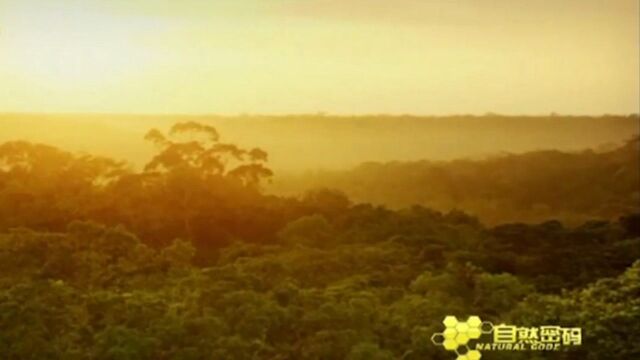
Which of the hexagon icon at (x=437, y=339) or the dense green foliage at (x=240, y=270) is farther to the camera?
the hexagon icon at (x=437, y=339)

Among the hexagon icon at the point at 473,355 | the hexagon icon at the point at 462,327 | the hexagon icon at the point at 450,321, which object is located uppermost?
the hexagon icon at the point at 450,321

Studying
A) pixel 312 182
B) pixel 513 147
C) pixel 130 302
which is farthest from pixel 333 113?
pixel 130 302

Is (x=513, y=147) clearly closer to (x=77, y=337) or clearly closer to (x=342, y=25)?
(x=342, y=25)

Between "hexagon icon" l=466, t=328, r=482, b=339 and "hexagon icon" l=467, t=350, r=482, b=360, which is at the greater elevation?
"hexagon icon" l=466, t=328, r=482, b=339

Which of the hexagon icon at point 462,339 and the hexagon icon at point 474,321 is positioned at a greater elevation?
the hexagon icon at point 474,321

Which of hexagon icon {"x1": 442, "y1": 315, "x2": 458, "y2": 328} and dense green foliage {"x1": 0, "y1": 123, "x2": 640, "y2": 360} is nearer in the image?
dense green foliage {"x1": 0, "y1": 123, "x2": 640, "y2": 360}

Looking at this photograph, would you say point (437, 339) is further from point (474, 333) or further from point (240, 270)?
point (240, 270)

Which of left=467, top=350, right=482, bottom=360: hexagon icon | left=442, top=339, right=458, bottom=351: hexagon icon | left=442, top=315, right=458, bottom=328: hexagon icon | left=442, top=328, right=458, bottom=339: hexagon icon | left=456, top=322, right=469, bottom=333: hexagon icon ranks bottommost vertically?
left=467, top=350, right=482, bottom=360: hexagon icon
